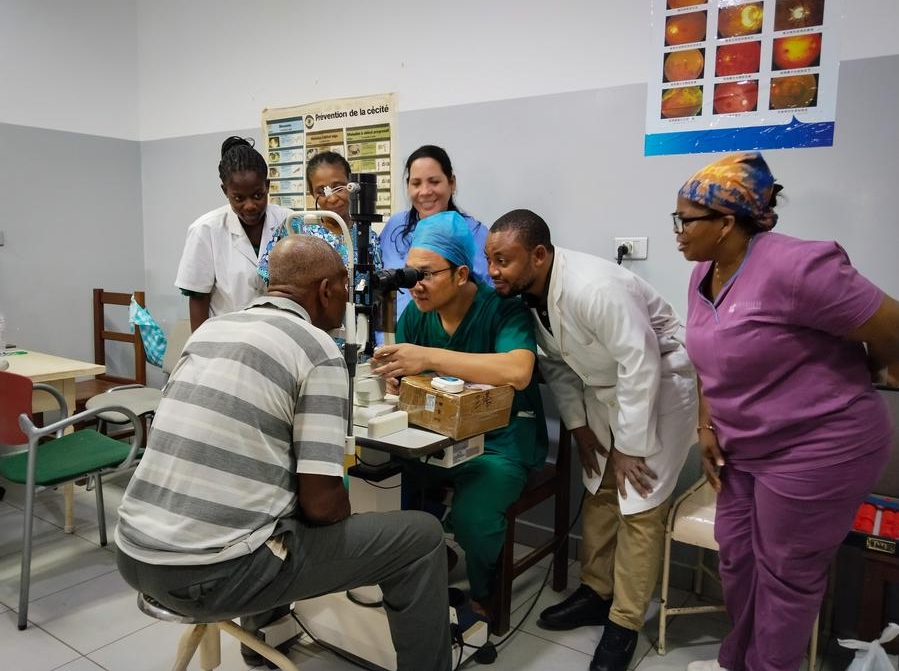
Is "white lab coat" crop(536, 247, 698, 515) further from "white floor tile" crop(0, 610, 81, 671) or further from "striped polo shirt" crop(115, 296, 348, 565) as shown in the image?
"white floor tile" crop(0, 610, 81, 671)

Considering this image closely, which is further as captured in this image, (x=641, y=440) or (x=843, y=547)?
(x=843, y=547)

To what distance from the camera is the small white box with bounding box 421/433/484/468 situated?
1.78 meters

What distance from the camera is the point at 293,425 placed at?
1320mm

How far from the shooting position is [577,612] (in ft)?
7.16

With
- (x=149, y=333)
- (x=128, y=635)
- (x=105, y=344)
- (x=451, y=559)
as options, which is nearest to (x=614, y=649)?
(x=451, y=559)

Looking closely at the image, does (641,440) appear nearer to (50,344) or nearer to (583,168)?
(583,168)

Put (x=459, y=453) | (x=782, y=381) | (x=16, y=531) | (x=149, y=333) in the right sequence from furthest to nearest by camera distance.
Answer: (x=149, y=333) < (x=16, y=531) < (x=459, y=453) < (x=782, y=381)

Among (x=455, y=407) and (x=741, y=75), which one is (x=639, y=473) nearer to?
(x=455, y=407)

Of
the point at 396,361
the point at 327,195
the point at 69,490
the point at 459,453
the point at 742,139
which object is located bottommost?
the point at 69,490

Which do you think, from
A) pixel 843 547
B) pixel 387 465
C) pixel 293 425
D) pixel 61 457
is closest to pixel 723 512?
pixel 843 547

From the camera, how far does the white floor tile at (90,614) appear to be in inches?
82.3

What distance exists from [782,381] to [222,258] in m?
1.87

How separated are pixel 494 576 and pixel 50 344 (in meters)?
3.16

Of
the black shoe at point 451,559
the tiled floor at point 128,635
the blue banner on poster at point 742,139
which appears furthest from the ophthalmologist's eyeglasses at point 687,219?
the black shoe at point 451,559
